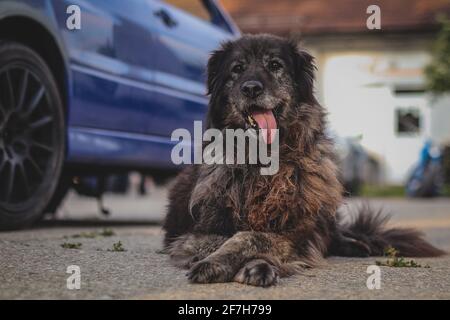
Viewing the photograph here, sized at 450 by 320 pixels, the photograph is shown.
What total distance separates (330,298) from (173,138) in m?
3.96

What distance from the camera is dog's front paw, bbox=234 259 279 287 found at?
11.5ft

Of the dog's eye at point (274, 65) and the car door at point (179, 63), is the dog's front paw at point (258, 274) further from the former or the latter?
the car door at point (179, 63)

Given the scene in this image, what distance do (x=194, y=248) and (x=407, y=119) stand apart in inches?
902

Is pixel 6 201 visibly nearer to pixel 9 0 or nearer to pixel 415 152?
pixel 9 0

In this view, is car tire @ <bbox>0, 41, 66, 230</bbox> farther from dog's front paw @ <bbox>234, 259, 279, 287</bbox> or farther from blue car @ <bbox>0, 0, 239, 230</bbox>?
dog's front paw @ <bbox>234, 259, 279, 287</bbox>

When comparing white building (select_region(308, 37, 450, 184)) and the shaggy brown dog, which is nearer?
the shaggy brown dog

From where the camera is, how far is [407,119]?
85.9 ft

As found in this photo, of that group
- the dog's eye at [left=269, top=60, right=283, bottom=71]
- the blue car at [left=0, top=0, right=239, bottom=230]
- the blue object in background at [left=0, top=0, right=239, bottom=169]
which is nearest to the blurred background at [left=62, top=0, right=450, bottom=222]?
the blue object in background at [left=0, top=0, right=239, bottom=169]

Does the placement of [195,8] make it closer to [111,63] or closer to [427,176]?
[111,63]

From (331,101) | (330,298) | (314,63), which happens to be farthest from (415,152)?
(330,298)

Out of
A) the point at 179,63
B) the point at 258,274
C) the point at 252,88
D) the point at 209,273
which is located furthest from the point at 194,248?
the point at 179,63

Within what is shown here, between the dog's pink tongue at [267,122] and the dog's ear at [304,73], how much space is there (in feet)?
0.98

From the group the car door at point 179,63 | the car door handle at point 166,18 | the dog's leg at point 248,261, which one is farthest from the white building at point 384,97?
the dog's leg at point 248,261

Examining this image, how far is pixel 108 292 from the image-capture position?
3.25 m
